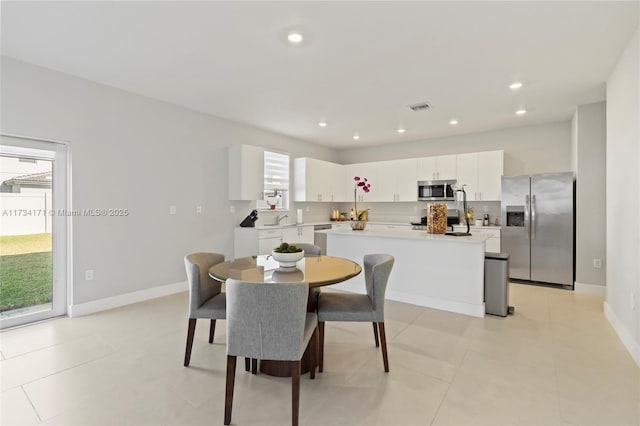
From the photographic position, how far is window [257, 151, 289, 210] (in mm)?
5941

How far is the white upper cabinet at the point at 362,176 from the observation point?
6965 mm

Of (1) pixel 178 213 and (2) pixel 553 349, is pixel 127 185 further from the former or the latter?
(2) pixel 553 349

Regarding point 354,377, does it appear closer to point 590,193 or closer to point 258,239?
point 258,239

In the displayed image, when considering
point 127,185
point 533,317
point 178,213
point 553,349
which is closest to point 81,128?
point 127,185

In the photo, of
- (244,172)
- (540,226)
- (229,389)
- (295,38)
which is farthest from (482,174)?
(229,389)

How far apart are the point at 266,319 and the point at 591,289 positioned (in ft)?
15.9

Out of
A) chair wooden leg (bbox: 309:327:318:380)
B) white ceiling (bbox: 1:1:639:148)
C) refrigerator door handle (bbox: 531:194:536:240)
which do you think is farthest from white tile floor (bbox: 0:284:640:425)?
white ceiling (bbox: 1:1:639:148)

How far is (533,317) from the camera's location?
11.5 feet

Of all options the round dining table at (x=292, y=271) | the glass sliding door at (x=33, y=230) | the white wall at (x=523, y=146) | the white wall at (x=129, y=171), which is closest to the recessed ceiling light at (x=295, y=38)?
the round dining table at (x=292, y=271)

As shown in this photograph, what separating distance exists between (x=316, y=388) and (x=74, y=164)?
11.4ft

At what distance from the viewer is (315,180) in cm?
662

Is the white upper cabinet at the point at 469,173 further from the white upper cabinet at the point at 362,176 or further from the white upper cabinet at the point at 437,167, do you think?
the white upper cabinet at the point at 362,176

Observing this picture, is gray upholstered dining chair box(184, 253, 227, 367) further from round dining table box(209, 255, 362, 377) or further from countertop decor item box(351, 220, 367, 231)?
countertop decor item box(351, 220, 367, 231)

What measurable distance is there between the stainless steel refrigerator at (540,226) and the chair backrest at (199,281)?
15.2 ft
